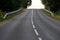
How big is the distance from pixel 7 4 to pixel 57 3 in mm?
14925

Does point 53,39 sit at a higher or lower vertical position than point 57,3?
higher

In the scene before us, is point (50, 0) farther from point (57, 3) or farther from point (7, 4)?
point (7, 4)

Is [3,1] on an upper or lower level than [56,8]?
upper

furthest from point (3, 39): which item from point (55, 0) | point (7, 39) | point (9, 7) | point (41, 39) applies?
point (55, 0)

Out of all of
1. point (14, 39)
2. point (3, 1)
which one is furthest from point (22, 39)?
point (3, 1)

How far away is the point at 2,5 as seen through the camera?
56.6 m

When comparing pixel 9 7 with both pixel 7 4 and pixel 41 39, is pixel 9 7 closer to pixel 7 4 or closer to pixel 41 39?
pixel 7 4

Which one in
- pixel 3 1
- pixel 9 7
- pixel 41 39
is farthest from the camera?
pixel 9 7

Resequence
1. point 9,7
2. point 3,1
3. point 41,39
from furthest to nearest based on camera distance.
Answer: point 9,7
point 3,1
point 41,39

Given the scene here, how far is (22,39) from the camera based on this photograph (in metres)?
12.3

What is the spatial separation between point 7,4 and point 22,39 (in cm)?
4679

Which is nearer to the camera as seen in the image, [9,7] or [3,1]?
[3,1]

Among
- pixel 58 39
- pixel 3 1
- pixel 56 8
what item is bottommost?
pixel 56 8

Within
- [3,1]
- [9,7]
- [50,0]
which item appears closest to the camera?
[3,1]
